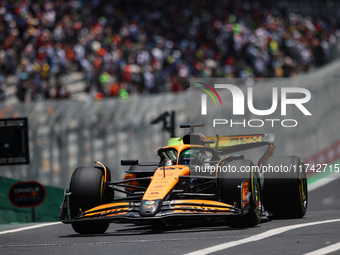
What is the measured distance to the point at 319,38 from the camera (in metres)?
35.7

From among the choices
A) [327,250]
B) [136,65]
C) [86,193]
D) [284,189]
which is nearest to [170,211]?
[86,193]

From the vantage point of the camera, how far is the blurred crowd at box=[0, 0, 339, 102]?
2538 centimetres

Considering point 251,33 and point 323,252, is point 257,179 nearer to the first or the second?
point 323,252

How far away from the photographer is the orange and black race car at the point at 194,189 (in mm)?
10359

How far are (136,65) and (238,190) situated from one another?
16483 millimetres

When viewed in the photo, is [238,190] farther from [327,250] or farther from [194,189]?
[327,250]

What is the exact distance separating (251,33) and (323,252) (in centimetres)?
2547

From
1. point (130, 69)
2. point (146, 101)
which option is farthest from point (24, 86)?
point (146, 101)

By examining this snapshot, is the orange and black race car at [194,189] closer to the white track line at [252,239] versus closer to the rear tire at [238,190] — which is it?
the rear tire at [238,190]

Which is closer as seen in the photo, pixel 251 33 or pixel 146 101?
pixel 146 101

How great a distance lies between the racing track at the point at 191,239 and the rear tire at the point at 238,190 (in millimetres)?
146

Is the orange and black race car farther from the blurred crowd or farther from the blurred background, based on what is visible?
the blurred crowd

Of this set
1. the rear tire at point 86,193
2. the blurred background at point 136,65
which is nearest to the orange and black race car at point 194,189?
the rear tire at point 86,193

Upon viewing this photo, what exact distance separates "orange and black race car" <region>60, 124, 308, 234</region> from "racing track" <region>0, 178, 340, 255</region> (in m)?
0.21
